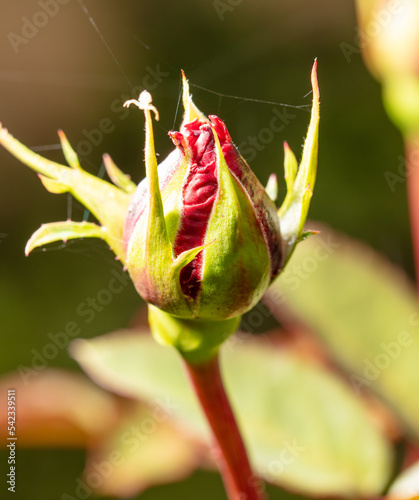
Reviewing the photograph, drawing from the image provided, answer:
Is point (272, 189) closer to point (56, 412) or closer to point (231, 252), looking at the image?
point (231, 252)

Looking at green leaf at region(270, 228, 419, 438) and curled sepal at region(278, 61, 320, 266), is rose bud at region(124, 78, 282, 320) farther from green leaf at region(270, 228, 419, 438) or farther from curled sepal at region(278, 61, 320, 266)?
green leaf at region(270, 228, 419, 438)

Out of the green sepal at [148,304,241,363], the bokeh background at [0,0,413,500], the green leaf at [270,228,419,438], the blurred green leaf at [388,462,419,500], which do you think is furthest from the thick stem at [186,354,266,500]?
the bokeh background at [0,0,413,500]

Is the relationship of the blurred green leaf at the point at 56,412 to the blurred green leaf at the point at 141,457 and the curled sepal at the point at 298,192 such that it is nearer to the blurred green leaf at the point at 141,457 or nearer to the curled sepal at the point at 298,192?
the blurred green leaf at the point at 141,457

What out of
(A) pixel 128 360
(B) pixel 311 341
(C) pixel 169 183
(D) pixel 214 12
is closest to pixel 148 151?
(C) pixel 169 183

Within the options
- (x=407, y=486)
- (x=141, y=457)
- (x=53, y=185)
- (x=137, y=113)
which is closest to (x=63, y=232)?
(x=53, y=185)

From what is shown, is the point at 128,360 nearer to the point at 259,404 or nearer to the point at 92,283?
the point at 259,404
